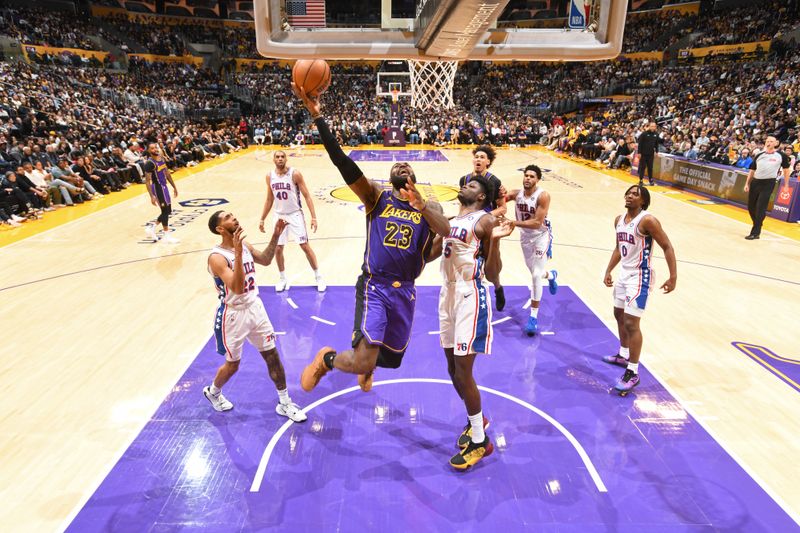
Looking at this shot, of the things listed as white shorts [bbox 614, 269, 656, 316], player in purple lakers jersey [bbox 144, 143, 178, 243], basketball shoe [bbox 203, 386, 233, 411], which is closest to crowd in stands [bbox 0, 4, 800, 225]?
player in purple lakers jersey [bbox 144, 143, 178, 243]

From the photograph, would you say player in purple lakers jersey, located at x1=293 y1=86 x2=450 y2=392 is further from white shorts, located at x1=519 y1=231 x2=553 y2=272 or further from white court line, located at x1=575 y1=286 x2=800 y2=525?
white court line, located at x1=575 y1=286 x2=800 y2=525

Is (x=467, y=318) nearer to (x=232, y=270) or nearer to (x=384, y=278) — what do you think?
(x=384, y=278)

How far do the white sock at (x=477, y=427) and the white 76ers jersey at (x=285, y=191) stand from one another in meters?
4.08

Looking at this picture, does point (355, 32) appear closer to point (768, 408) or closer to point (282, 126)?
point (768, 408)

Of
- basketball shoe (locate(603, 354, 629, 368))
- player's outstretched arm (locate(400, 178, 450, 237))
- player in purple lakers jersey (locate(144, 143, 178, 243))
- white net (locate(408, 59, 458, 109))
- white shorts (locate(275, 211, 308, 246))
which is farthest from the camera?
white net (locate(408, 59, 458, 109))

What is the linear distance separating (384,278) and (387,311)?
23 centimetres

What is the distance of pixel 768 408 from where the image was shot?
4355 millimetres

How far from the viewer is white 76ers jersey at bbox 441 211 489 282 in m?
3.48

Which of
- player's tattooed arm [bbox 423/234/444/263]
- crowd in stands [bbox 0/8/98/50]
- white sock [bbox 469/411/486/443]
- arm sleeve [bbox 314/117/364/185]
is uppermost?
crowd in stands [bbox 0/8/98/50]

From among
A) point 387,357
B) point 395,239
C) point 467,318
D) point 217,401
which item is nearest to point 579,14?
point 395,239

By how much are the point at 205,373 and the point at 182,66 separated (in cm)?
3396

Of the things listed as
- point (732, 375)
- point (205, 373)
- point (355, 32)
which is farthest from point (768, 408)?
point (355, 32)

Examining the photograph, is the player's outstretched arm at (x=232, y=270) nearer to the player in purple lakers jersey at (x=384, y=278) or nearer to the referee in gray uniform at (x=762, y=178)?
the player in purple lakers jersey at (x=384, y=278)

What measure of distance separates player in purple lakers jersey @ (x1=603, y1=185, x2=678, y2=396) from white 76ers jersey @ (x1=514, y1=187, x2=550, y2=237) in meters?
1.07
